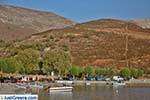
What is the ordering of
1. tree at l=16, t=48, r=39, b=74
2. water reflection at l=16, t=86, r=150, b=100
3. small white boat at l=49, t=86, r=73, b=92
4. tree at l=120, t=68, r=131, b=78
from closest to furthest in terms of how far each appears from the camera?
water reflection at l=16, t=86, r=150, b=100
small white boat at l=49, t=86, r=73, b=92
tree at l=16, t=48, r=39, b=74
tree at l=120, t=68, r=131, b=78

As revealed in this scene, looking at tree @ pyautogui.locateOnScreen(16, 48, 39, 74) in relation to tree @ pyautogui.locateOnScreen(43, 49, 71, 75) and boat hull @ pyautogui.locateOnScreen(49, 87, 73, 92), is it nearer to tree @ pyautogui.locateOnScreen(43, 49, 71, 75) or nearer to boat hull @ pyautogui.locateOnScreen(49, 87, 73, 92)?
tree @ pyautogui.locateOnScreen(43, 49, 71, 75)

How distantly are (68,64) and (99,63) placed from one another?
68501 millimetres

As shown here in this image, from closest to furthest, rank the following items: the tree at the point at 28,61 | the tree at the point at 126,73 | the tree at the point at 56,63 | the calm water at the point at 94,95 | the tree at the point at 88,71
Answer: the calm water at the point at 94,95
the tree at the point at 28,61
the tree at the point at 56,63
the tree at the point at 88,71
the tree at the point at 126,73

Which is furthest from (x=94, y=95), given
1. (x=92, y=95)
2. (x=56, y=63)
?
(x=56, y=63)

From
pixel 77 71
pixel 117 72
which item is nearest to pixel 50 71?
pixel 77 71

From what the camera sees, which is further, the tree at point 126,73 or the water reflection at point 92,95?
the tree at point 126,73

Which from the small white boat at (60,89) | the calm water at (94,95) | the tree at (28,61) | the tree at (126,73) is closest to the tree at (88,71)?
the tree at (126,73)

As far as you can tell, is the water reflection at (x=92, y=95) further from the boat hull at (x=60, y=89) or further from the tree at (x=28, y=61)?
the tree at (x=28, y=61)

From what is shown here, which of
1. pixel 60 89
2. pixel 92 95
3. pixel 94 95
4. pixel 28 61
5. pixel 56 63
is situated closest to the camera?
pixel 92 95

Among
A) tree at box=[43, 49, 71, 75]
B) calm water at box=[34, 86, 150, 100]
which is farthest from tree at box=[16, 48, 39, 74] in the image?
calm water at box=[34, 86, 150, 100]

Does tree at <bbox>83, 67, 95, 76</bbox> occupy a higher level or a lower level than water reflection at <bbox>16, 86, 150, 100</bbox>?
higher

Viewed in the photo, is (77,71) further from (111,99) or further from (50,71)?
(111,99)

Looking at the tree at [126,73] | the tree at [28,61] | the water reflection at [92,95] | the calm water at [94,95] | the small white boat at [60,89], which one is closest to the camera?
the calm water at [94,95]

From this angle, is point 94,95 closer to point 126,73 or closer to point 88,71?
point 88,71
